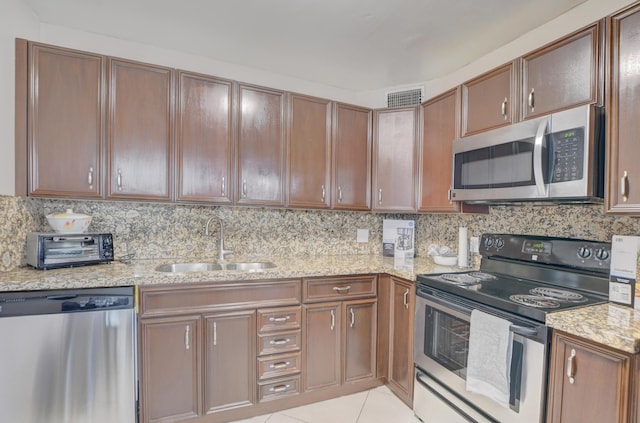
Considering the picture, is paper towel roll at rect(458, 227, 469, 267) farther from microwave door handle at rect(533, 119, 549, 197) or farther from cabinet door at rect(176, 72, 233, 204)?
cabinet door at rect(176, 72, 233, 204)

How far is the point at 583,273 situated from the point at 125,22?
316 centimetres

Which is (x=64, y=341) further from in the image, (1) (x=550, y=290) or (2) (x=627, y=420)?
(1) (x=550, y=290)

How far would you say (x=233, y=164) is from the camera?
2301mm

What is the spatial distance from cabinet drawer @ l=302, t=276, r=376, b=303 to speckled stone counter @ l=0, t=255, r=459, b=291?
0.20 feet

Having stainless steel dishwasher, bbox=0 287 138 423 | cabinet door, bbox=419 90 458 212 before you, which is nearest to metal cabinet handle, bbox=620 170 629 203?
cabinet door, bbox=419 90 458 212

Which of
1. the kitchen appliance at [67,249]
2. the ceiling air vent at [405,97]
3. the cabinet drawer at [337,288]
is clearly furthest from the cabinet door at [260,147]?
the ceiling air vent at [405,97]

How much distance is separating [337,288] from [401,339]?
0.57m

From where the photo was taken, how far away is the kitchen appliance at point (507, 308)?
1368 millimetres

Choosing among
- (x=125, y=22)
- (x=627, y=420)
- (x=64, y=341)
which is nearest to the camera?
(x=627, y=420)

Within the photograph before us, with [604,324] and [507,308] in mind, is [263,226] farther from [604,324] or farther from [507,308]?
[604,324]

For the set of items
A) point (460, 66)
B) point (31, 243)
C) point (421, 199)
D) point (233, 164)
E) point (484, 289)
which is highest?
point (460, 66)

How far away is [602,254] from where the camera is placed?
160 centimetres

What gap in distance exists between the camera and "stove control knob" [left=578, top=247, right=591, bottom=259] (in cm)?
166

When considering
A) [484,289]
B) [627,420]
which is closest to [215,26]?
[484,289]
